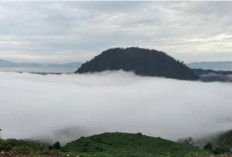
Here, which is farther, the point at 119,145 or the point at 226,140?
the point at 226,140

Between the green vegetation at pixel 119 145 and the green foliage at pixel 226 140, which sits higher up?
the green vegetation at pixel 119 145

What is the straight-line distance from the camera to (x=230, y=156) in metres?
26.6

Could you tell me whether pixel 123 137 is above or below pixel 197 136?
above

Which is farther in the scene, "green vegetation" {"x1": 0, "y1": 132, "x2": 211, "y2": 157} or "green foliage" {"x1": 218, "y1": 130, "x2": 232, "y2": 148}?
"green foliage" {"x1": 218, "y1": 130, "x2": 232, "y2": 148}

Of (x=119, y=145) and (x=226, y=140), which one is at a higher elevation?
(x=119, y=145)

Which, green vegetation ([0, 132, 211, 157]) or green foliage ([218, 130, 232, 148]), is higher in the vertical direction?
A: green vegetation ([0, 132, 211, 157])

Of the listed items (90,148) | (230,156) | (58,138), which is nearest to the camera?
(230,156)

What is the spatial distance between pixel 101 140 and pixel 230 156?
52817mm

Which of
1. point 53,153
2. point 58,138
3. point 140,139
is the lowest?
point 58,138

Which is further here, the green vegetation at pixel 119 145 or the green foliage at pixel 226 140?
the green foliage at pixel 226 140

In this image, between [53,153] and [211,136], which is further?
[211,136]

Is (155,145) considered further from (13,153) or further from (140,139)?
(13,153)

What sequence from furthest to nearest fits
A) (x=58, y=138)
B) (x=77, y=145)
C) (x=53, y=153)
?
1. (x=58, y=138)
2. (x=77, y=145)
3. (x=53, y=153)

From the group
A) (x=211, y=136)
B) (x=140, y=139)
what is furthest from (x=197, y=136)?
(x=140, y=139)
